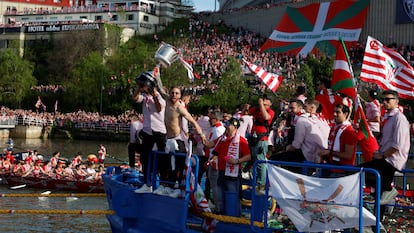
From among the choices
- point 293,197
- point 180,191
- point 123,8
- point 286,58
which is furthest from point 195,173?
point 123,8

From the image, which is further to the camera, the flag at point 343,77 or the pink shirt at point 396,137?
the flag at point 343,77

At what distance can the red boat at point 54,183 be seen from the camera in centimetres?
2589

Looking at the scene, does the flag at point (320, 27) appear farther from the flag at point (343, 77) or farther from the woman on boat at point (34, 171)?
the flag at point (343, 77)

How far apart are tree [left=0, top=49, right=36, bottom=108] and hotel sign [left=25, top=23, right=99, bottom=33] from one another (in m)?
9.55

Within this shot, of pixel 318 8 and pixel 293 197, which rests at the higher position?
pixel 318 8

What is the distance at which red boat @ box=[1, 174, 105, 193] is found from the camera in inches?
1019

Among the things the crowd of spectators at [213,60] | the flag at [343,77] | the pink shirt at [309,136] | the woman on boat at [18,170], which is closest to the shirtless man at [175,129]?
the pink shirt at [309,136]

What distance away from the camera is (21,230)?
1934 centimetres

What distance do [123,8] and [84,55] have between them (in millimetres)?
12813

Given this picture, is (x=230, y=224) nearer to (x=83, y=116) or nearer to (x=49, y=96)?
(x=83, y=116)

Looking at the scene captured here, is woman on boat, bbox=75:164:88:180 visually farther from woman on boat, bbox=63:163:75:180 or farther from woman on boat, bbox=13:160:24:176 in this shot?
woman on boat, bbox=13:160:24:176

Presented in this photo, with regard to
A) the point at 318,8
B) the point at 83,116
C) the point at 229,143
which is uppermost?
the point at 318,8

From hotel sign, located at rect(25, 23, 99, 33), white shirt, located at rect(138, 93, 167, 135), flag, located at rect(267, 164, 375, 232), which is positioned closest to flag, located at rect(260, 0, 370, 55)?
hotel sign, located at rect(25, 23, 99, 33)

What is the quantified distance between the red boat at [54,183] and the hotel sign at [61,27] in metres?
54.0
